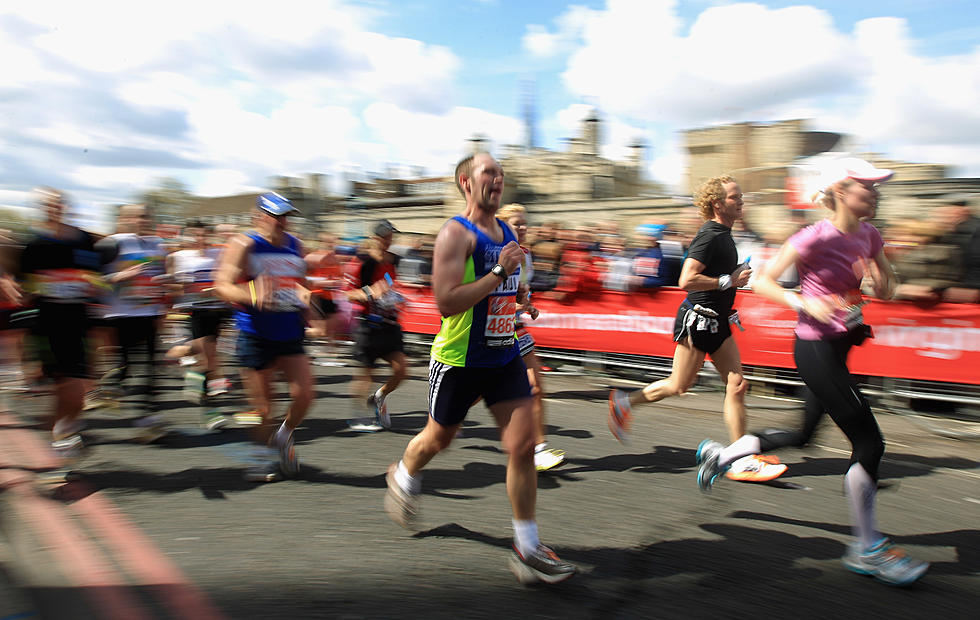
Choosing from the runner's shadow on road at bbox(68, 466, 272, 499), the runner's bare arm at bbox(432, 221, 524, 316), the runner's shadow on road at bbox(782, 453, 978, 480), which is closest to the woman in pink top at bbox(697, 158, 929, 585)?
the runner's bare arm at bbox(432, 221, 524, 316)

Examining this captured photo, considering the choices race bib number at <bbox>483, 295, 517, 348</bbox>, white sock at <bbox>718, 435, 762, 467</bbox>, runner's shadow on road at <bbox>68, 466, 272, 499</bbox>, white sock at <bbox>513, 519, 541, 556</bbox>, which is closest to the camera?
white sock at <bbox>513, 519, 541, 556</bbox>

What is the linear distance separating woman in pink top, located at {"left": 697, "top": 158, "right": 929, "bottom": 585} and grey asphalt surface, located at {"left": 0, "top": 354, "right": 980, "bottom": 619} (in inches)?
7.2

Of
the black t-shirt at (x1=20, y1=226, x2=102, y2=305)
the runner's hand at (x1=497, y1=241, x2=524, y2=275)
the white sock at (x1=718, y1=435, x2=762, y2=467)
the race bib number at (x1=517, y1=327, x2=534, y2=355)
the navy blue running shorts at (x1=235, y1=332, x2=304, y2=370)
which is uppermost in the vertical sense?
the black t-shirt at (x1=20, y1=226, x2=102, y2=305)

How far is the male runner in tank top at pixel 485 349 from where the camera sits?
10.4ft

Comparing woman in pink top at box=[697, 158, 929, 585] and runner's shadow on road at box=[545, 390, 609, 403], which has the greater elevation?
woman in pink top at box=[697, 158, 929, 585]

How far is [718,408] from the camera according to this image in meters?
7.66

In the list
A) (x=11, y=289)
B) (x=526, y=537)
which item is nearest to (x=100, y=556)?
(x=526, y=537)

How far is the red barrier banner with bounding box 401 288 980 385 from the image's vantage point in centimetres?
694

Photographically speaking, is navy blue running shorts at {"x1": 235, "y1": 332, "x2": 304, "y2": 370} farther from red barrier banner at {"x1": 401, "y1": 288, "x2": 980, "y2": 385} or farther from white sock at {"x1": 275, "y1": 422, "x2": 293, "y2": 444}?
red barrier banner at {"x1": 401, "y1": 288, "x2": 980, "y2": 385}

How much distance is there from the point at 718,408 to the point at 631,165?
35.9 meters

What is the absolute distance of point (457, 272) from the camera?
316cm

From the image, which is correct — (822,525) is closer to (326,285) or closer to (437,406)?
(437,406)

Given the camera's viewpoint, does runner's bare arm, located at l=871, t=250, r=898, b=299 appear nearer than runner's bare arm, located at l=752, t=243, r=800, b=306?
No

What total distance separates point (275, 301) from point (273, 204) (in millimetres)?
634
